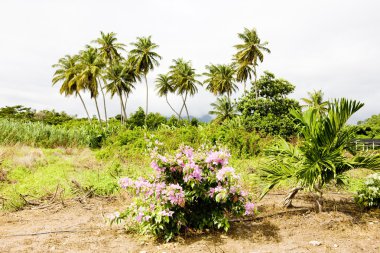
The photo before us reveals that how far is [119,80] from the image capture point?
37.9m

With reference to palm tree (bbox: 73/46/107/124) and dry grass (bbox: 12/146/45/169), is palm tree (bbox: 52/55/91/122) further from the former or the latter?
dry grass (bbox: 12/146/45/169)

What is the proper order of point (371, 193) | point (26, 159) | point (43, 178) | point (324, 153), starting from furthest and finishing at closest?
point (26, 159), point (43, 178), point (371, 193), point (324, 153)

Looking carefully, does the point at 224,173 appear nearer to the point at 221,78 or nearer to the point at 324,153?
the point at 324,153

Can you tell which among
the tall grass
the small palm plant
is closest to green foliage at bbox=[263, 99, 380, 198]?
the small palm plant

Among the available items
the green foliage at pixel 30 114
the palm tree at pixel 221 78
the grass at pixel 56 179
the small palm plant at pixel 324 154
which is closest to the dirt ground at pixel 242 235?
the small palm plant at pixel 324 154

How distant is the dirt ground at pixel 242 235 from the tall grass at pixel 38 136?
12.1m

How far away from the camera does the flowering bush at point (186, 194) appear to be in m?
3.43

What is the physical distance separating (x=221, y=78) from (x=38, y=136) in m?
27.8

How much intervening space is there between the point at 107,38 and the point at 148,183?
34940mm

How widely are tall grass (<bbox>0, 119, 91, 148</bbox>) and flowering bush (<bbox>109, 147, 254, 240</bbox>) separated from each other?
44.9 ft

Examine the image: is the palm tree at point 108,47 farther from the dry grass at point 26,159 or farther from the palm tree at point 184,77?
the dry grass at point 26,159

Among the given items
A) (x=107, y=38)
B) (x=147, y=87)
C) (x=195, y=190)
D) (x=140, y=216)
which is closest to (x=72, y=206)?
(x=140, y=216)

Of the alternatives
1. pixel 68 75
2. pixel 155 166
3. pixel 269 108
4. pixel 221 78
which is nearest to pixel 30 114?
pixel 68 75

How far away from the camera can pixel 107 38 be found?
35.0 m
